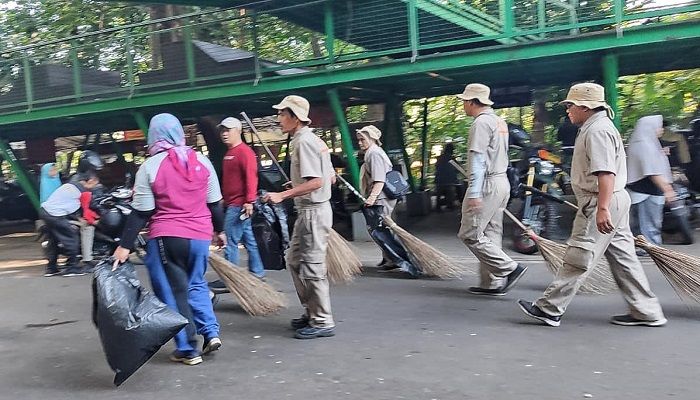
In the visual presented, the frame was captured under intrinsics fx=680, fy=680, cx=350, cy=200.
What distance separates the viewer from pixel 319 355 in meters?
4.78

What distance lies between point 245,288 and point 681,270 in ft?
11.5

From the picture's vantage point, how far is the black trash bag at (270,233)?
21.0 ft

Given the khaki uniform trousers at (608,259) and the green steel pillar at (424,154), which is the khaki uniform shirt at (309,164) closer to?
the khaki uniform trousers at (608,259)

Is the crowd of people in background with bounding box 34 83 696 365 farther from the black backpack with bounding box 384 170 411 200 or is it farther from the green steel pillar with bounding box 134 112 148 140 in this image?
the green steel pillar with bounding box 134 112 148 140

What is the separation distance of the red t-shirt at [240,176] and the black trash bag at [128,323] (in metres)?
2.49

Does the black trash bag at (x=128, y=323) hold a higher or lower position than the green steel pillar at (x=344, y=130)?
lower

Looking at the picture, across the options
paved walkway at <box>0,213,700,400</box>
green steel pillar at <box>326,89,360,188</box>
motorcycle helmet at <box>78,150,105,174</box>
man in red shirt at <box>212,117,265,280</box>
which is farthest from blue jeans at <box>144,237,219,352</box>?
green steel pillar at <box>326,89,360,188</box>

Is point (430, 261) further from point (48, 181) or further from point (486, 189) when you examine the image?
point (48, 181)

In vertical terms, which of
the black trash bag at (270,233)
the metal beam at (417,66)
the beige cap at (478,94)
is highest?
the metal beam at (417,66)

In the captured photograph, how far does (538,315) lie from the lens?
17.1 feet

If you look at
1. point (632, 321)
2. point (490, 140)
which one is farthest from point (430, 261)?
point (632, 321)

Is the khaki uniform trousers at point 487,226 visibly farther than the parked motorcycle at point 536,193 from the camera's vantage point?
No

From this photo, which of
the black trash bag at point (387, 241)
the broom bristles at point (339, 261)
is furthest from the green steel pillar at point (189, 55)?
the broom bristles at point (339, 261)

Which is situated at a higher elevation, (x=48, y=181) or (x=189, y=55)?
(x=189, y=55)
